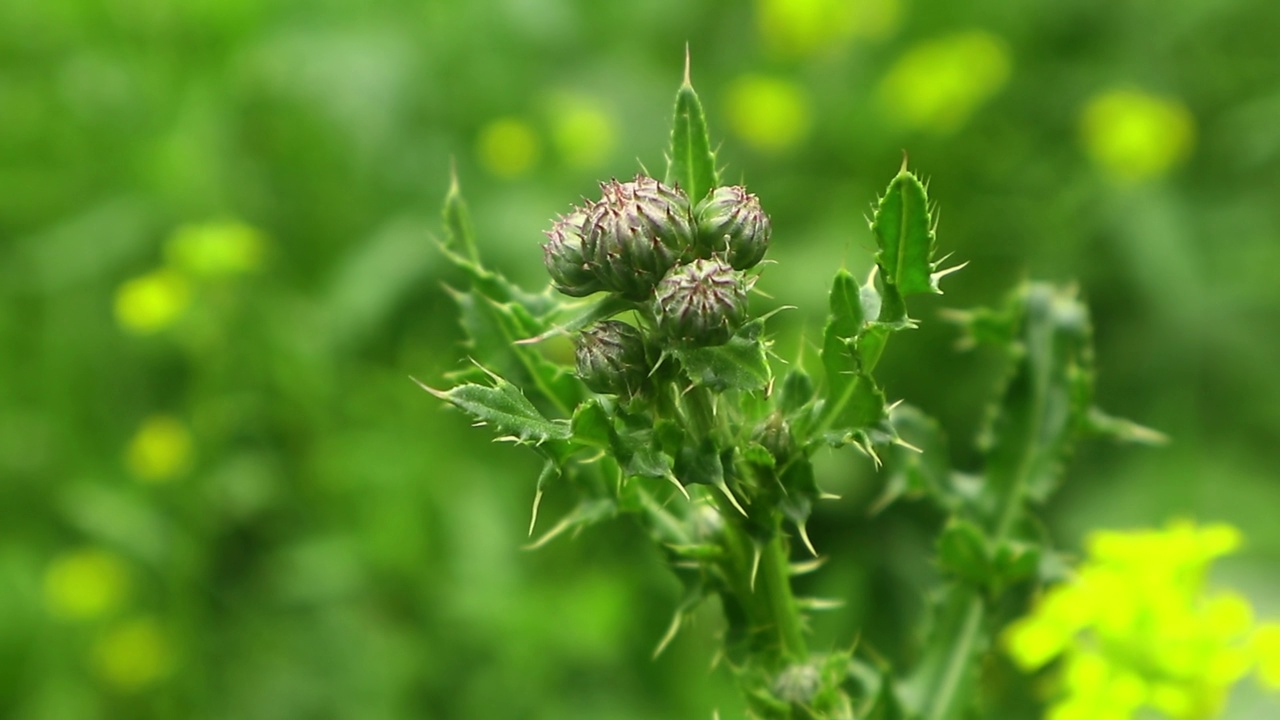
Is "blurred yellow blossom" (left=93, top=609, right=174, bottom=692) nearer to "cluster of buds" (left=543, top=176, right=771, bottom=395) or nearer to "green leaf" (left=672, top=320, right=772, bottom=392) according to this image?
"cluster of buds" (left=543, top=176, right=771, bottom=395)

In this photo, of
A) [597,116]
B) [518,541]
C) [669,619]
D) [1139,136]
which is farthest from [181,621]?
[1139,136]

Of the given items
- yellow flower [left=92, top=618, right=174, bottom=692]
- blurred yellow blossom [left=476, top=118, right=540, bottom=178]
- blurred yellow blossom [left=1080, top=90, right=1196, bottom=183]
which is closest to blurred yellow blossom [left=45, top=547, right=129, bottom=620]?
yellow flower [left=92, top=618, right=174, bottom=692]

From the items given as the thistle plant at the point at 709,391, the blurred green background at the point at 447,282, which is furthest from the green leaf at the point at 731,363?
the blurred green background at the point at 447,282

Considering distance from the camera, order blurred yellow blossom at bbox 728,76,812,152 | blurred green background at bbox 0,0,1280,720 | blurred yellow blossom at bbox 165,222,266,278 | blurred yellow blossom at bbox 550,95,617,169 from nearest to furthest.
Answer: blurred green background at bbox 0,0,1280,720 → blurred yellow blossom at bbox 165,222,266,278 → blurred yellow blossom at bbox 550,95,617,169 → blurred yellow blossom at bbox 728,76,812,152

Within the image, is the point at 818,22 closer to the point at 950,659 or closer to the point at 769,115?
the point at 769,115

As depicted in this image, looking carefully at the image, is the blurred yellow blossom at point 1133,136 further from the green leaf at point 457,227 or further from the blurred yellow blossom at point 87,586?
the blurred yellow blossom at point 87,586

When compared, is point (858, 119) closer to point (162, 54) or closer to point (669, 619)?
point (669, 619)
